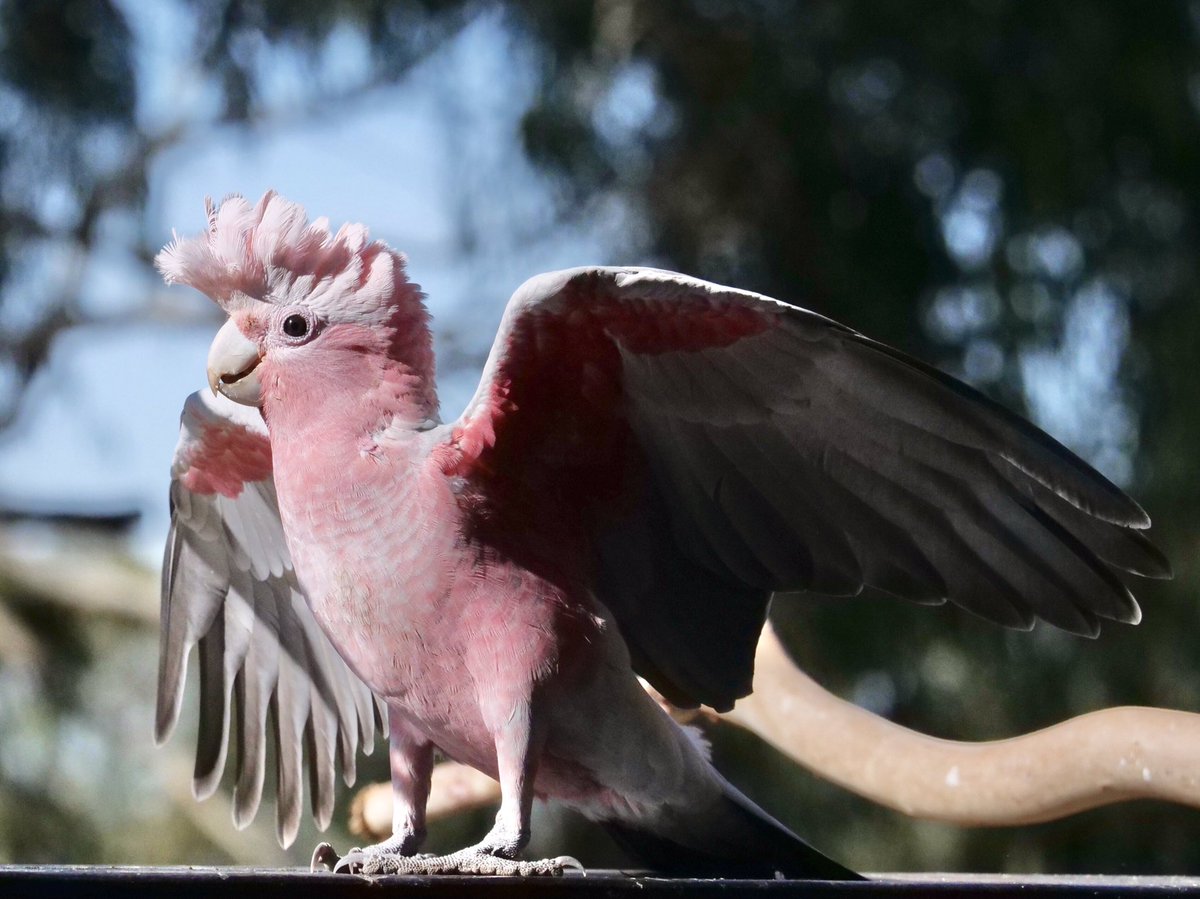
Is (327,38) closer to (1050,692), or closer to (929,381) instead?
(1050,692)

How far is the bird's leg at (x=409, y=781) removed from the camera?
1.17 m

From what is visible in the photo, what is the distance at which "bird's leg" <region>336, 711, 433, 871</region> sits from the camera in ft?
3.82

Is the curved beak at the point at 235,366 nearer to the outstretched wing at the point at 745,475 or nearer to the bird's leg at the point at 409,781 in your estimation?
the outstretched wing at the point at 745,475

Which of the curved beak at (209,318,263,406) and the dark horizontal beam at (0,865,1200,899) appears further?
the curved beak at (209,318,263,406)

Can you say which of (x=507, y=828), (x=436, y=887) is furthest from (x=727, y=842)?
(x=436, y=887)

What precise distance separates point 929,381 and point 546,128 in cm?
202

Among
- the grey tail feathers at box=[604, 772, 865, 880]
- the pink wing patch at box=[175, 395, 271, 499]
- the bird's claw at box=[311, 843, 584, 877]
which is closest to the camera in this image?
the bird's claw at box=[311, 843, 584, 877]

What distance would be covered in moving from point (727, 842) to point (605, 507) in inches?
13.2

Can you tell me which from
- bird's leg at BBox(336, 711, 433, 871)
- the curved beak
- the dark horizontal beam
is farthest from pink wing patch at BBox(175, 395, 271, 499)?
the dark horizontal beam

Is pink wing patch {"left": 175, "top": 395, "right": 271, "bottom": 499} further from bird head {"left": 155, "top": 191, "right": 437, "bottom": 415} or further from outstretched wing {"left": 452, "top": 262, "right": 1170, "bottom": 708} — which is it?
outstretched wing {"left": 452, "top": 262, "right": 1170, "bottom": 708}

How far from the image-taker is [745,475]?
3.86ft

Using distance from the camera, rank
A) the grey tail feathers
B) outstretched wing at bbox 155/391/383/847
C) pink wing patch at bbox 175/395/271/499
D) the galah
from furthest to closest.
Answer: outstretched wing at bbox 155/391/383/847, pink wing patch at bbox 175/395/271/499, the grey tail feathers, the galah

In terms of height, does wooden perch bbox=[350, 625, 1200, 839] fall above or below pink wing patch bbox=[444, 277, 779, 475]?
below

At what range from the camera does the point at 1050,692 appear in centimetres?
278
